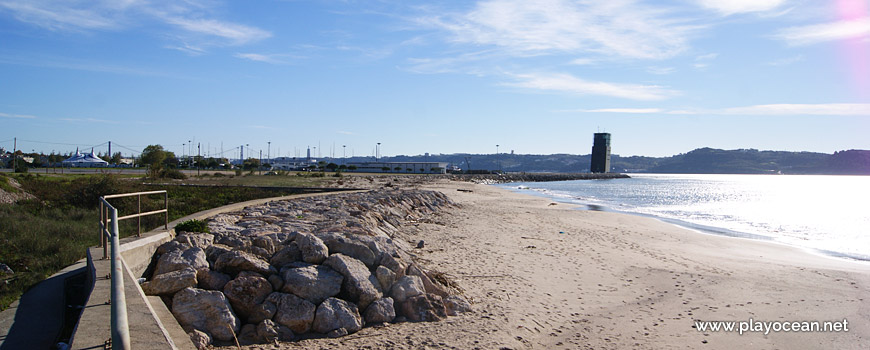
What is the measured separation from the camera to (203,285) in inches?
271

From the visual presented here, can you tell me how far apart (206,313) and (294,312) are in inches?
40.2

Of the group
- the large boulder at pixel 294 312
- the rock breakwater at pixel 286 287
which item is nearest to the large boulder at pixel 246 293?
the rock breakwater at pixel 286 287

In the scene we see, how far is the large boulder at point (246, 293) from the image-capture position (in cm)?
661

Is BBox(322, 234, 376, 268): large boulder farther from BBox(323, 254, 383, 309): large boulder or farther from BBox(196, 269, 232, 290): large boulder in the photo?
BBox(196, 269, 232, 290): large boulder

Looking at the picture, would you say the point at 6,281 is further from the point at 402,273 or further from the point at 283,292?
the point at 402,273

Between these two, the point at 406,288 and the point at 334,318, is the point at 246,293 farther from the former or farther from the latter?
the point at 406,288

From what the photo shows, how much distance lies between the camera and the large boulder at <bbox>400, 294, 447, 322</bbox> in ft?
23.1

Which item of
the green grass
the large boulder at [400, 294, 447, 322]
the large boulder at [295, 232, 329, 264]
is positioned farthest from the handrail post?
the green grass

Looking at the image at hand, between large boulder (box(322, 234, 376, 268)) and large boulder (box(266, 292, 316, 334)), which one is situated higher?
large boulder (box(322, 234, 376, 268))

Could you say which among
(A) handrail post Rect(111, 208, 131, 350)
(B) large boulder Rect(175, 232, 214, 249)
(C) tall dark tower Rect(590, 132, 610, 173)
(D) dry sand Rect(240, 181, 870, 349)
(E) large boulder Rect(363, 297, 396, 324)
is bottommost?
(D) dry sand Rect(240, 181, 870, 349)

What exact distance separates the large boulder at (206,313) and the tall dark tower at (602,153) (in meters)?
193

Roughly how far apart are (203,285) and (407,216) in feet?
40.5

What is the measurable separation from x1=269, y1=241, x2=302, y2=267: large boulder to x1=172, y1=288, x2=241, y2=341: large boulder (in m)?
1.35

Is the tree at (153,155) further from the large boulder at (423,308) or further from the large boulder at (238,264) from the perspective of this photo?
the large boulder at (423,308)
